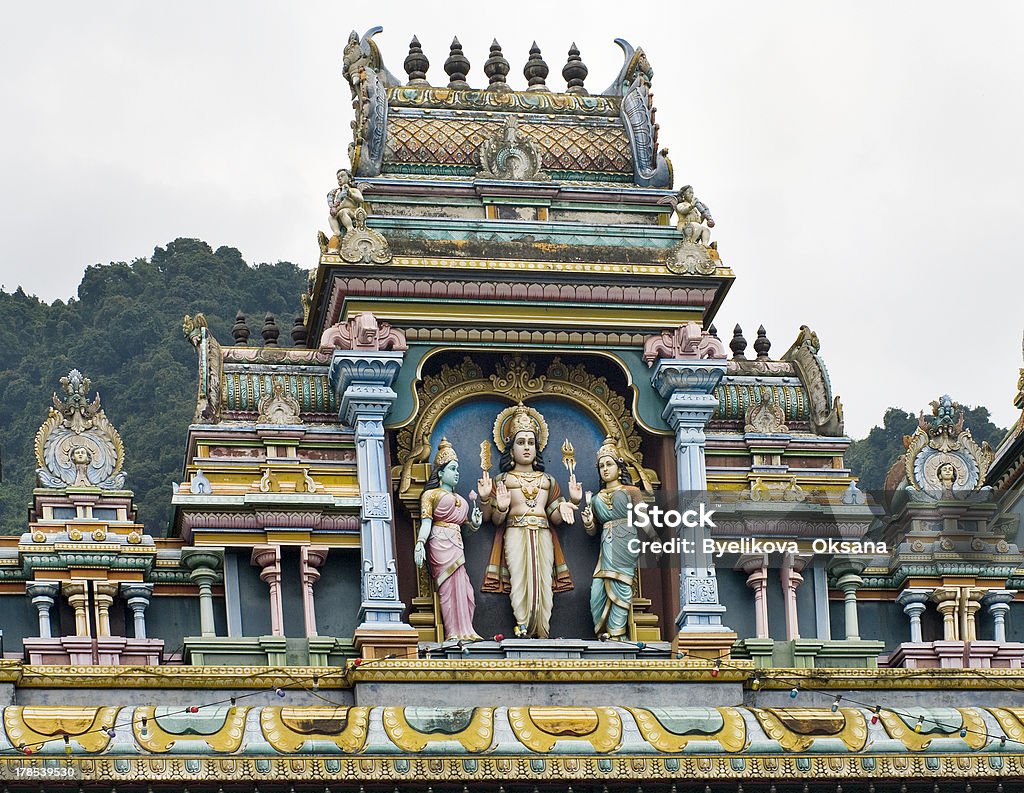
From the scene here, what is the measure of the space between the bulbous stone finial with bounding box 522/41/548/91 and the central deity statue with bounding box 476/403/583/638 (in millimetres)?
6237

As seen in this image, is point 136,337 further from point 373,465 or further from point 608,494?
point 608,494

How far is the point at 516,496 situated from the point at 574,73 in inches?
308

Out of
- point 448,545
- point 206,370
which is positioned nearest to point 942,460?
point 448,545

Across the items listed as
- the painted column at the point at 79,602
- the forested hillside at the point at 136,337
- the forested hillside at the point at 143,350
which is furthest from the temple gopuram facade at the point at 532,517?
the forested hillside at the point at 136,337

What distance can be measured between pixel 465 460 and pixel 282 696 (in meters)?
5.13

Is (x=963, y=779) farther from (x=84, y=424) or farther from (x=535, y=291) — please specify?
(x=84, y=424)

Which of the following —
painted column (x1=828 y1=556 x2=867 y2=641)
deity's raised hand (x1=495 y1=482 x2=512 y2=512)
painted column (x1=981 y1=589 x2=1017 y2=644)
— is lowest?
painted column (x1=981 y1=589 x2=1017 y2=644)

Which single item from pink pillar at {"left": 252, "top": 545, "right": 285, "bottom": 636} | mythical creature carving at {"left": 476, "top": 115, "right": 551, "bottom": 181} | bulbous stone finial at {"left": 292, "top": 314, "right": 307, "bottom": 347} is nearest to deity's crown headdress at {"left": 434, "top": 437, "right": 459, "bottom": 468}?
pink pillar at {"left": 252, "top": 545, "right": 285, "bottom": 636}

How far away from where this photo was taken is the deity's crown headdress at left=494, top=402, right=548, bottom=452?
44.3 meters

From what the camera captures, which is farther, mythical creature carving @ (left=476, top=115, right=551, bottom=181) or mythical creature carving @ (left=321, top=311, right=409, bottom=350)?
mythical creature carving @ (left=476, top=115, right=551, bottom=181)

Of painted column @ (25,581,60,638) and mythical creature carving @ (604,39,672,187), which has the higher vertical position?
mythical creature carving @ (604,39,672,187)

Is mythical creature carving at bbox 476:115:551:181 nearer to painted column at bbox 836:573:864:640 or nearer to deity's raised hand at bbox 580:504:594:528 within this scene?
deity's raised hand at bbox 580:504:594:528

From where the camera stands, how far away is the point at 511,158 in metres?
A: 45.8

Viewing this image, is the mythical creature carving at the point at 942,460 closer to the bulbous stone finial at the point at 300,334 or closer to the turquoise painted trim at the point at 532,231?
the turquoise painted trim at the point at 532,231
